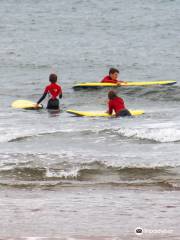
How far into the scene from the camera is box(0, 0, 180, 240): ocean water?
807 cm

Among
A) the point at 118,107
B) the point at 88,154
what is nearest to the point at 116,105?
the point at 118,107

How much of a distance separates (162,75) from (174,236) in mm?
25795

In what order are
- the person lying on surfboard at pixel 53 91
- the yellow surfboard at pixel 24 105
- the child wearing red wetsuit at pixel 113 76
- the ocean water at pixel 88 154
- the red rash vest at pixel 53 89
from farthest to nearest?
the child wearing red wetsuit at pixel 113 76, the yellow surfboard at pixel 24 105, the red rash vest at pixel 53 89, the person lying on surfboard at pixel 53 91, the ocean water at pixel 88 154

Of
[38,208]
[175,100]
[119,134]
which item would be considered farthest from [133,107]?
[38,208]

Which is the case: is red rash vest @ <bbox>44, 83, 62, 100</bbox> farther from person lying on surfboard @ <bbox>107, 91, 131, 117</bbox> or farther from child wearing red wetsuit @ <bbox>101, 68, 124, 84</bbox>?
child wearing red wetsuit @ <bbox>101, 68, 124, 84</bbox>

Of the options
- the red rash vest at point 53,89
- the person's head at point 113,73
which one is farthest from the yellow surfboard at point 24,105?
the person's head at point 113,73

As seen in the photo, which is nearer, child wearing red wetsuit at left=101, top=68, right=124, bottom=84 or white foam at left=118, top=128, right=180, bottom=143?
white foam at left=118, top=128, right=180, bottom=143

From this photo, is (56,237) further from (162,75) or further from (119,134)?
(162,75)

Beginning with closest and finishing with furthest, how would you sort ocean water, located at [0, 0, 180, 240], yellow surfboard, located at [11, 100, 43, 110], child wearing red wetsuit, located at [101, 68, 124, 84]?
ocean water, located at [0, 0, 180, 240]
yellow surfboard, located at [11, 100, 43, 110]
child wearing red wetsuit, located at [101, 68, 124, 84]

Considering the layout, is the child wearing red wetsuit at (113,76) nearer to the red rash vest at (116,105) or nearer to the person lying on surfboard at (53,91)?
the person lying on surfboard at (53,91)

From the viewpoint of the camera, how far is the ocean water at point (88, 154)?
318 inches

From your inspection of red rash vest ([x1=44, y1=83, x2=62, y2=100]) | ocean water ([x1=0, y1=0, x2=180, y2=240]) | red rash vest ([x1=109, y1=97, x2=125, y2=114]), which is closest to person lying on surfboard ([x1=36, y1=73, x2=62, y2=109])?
red rash vest ([x1=44, y1=83, x2=62, y2=100])

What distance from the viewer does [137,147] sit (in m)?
14.3

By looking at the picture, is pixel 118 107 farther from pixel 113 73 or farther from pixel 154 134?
pixel 113 73
